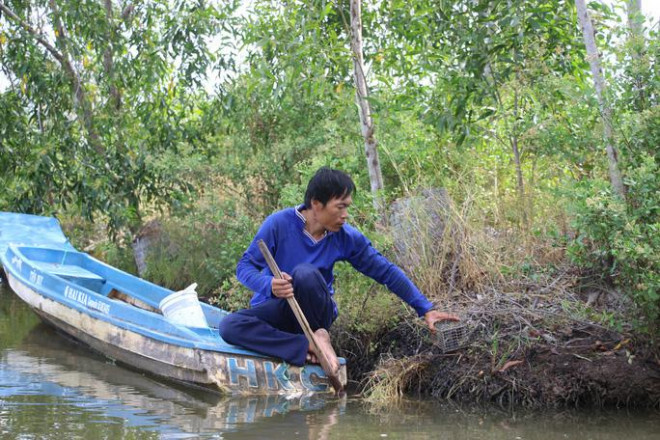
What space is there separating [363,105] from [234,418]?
3.56m

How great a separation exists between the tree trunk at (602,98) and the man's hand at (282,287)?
2.09 m

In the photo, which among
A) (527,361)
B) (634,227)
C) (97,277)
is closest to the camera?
(634,227)

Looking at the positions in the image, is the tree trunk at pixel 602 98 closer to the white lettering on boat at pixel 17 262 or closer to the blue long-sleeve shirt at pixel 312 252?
the blue long-sleeve shirt at pixel 312 252

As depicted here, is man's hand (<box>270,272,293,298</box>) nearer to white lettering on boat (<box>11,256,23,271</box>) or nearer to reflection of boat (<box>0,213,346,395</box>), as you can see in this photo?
reflection of boat (<box>0,213,346,395</box>)

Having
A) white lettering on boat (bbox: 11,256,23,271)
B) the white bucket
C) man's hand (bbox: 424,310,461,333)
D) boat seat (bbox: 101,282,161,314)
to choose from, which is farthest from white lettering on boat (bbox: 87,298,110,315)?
man's hand (bbox: 424,310,461,333)

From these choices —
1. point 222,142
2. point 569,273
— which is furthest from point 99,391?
point 222,142

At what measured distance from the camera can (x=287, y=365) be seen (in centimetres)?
571

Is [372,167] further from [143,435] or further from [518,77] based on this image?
[143,435]

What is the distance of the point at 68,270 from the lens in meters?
8.49

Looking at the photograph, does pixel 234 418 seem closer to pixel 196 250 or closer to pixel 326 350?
pixel 326 350

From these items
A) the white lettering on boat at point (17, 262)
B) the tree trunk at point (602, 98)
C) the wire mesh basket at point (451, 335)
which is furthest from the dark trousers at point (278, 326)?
the white lettering on boat at point (17, 262)

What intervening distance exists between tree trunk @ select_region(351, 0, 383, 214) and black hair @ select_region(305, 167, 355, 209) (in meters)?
2.19

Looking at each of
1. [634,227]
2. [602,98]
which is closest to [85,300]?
[602,98]

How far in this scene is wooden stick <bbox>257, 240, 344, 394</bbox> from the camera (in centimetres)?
520
